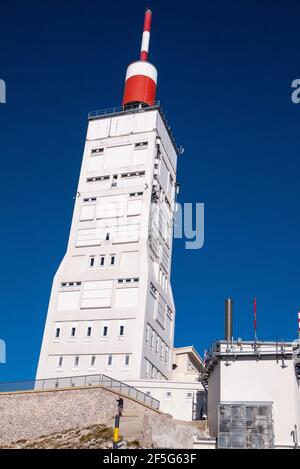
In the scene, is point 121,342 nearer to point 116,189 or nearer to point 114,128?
point 116,189

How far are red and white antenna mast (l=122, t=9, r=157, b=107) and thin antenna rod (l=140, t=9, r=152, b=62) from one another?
1.09m

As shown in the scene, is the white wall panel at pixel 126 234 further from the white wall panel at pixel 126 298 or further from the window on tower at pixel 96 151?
the window on tower at pixel 96 151

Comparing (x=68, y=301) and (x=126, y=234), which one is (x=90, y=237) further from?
(x=68, y=301)

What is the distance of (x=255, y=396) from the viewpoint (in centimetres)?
4269

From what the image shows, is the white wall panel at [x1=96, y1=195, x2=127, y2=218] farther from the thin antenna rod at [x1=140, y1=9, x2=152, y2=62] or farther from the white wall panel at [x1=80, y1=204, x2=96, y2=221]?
the thin antenna rod at [x1=140, y1=9, x2=152, y2=62]

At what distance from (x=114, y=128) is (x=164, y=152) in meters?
7.65

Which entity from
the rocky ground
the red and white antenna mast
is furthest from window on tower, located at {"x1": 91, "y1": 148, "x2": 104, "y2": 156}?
the rocky ground

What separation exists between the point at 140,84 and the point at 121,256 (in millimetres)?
28065

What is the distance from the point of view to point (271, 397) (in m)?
42.4

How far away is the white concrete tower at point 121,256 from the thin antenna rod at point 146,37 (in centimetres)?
265

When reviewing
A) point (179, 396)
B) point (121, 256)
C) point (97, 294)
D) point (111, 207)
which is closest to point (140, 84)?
point (111, 207)

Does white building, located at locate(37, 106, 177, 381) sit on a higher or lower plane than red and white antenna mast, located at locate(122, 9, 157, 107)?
lower

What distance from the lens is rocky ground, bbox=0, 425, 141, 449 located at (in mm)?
35062

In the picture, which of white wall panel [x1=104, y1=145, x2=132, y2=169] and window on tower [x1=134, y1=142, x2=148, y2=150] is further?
window on tower [x1=134, y1=142, x2=148, y2=150]
